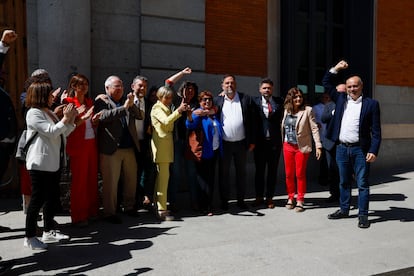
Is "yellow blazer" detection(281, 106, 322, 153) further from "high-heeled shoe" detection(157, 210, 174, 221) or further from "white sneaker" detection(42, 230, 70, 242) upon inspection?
"white sneaker" detection(42, 230, 70, 242)

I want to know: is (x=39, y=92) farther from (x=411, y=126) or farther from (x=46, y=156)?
(x=411, y=126)

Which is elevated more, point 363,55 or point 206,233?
point 363,55

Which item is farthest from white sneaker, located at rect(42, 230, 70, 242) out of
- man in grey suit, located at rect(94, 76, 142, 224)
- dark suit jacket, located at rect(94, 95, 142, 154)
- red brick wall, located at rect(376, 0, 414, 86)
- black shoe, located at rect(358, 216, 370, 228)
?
red brick wall, located at rect(376, 0, 414, 86)

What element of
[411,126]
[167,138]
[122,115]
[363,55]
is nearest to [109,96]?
[122,115]

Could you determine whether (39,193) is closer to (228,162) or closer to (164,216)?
(164,216)

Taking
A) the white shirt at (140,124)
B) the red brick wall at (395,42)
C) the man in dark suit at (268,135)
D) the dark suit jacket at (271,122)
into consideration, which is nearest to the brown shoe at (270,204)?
the man in dark suit at (268,135)

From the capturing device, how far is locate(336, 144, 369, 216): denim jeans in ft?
18.4

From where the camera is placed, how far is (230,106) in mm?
6367

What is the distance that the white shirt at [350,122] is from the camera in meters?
5.61

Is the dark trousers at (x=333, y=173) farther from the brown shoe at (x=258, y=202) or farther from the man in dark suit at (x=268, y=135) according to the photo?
the brown shoe at (x=258, y=202)

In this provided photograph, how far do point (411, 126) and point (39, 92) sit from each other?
9.70 meters

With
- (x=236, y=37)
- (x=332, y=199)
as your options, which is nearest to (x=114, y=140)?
(x=332, y=199)

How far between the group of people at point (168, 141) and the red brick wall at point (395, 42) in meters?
5.39

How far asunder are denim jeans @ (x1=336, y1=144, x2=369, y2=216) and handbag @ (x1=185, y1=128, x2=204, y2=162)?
1887 millimetres
